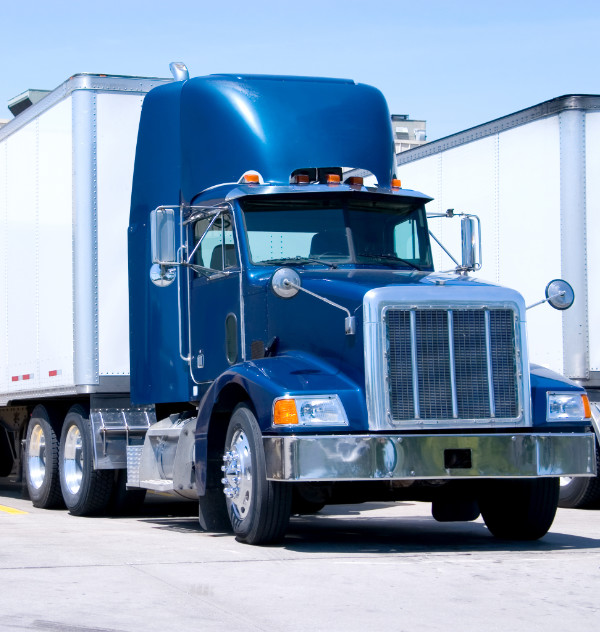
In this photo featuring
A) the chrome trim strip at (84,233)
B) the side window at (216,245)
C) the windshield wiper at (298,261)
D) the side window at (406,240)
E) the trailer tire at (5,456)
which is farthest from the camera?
the trailer tire at (5,456)

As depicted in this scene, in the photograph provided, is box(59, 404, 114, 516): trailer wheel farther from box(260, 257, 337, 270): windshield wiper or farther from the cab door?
box(260, 257, 337, 270): windshield wiper

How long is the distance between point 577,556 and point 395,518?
4.29 metres

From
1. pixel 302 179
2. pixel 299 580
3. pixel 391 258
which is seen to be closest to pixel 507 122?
pixel 391 258

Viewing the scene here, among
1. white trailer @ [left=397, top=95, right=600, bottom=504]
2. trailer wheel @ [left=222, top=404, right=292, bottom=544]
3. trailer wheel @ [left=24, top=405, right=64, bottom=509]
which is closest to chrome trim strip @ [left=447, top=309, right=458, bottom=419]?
trailer wheel @ [left=222, top=404, right=292, bottom=544]

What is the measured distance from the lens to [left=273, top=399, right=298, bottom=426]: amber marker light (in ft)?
30.3

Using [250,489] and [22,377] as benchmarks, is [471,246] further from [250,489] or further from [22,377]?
[22,377]

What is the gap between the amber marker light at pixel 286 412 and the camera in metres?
9.25

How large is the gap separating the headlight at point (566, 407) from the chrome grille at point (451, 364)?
322 mm

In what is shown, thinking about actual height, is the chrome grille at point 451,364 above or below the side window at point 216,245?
below

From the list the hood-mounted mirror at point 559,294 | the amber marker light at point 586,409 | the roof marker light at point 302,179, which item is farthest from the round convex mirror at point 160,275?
the amber marker light at point 586,409

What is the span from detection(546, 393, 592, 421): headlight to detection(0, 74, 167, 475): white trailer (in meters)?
4.84

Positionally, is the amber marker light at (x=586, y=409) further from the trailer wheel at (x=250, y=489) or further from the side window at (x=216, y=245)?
the side window at (x=216, y=245)

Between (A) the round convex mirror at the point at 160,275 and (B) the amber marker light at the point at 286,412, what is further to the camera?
(A) the round convex mirror at the point at 160,275

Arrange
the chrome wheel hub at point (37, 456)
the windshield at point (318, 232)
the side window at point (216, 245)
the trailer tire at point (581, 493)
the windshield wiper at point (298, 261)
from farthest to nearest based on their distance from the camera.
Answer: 1. the chrome wheel hub at point (37, 456)
2. the trailer tire at point (581, 493)
3. the side window at point (216, 245)
4. the windshield at point (318, 232)
5. the windshield wiper at point (298, 261)
